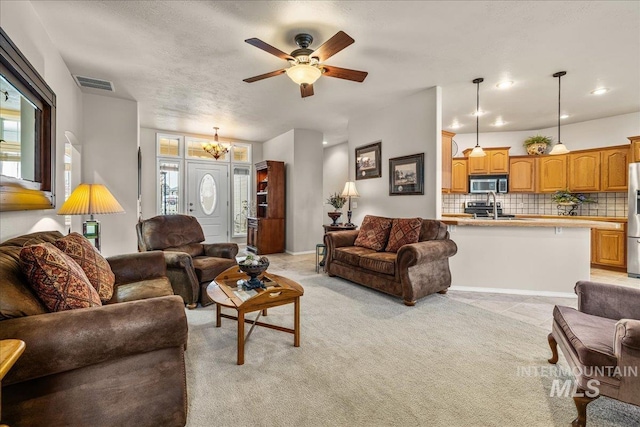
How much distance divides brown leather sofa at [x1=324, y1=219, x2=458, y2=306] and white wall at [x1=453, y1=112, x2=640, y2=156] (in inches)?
156

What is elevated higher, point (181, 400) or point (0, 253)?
point (0, 253)

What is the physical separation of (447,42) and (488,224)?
87.6 inches

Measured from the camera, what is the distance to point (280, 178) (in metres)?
6.59

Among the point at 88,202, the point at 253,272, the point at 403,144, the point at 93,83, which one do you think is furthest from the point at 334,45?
the point at 93,83

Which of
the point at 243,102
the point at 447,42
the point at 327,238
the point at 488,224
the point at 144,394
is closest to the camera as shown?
the point at 144,394

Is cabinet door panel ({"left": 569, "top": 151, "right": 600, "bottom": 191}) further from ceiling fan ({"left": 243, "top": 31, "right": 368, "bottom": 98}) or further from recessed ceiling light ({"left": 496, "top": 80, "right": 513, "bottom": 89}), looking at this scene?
ceiling fan ({"left": 243, "top": 31, "right": 368, "bottom": 98})

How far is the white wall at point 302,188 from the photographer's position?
638cm

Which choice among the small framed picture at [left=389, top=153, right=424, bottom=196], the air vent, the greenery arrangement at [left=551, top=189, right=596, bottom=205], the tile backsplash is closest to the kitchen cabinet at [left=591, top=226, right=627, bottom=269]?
the tile backsplash

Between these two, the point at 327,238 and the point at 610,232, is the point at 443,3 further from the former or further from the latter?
the point at 610,232

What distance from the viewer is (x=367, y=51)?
10.1ft

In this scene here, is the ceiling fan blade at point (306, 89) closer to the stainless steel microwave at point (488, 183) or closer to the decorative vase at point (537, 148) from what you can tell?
the stainless steel microwave at point (488, 183)

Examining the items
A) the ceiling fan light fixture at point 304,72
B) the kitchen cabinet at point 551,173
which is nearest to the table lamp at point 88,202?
the ceiling fan light fixture at point 304,72

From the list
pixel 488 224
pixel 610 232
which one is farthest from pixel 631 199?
pixel 488 224

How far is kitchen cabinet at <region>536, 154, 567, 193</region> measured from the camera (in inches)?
220
